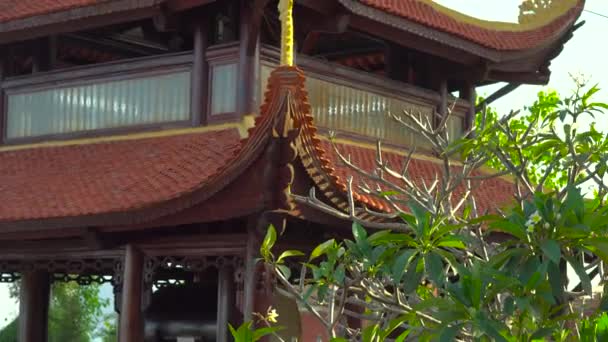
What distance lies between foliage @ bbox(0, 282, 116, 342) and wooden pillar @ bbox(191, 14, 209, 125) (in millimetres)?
18014

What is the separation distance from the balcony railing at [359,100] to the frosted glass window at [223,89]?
0.93 feet

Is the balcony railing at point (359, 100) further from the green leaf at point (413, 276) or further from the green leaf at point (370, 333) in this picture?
the green leaf at point (413, 276)

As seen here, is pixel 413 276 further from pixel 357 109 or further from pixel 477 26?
pixel 477 26

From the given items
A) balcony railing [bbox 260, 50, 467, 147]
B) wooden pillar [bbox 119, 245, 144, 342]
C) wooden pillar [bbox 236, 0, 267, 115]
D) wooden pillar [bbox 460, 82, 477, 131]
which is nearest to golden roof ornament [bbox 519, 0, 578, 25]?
wooden pillar [bbox 460, 82, 477, 131]

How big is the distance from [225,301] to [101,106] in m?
2.40

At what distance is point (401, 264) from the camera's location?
512cm

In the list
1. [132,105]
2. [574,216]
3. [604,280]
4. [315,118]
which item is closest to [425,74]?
[315,118]

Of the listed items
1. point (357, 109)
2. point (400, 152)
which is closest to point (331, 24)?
point (357, 109)

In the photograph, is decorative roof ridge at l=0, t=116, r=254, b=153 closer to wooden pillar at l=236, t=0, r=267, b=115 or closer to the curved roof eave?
wooden pillar at l=236, t=0, r=267, b=115

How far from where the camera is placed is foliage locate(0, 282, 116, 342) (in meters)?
29.4

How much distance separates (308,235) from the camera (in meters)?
10.6

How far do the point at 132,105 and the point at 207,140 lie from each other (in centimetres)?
137

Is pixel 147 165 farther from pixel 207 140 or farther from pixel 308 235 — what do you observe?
pixel 308 235

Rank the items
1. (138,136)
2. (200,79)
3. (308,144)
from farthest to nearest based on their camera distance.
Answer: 1. (138,136)
2. (200,79)
3. (308,144)
